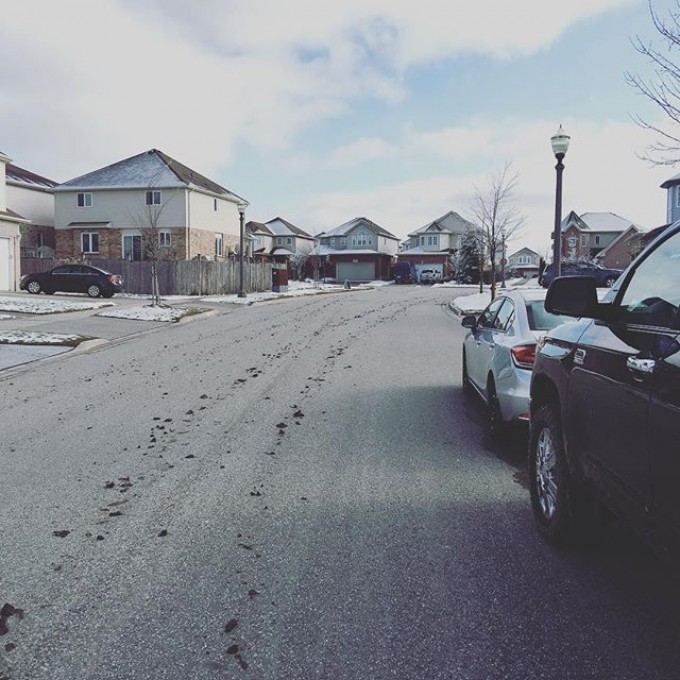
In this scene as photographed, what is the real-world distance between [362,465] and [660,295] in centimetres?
335

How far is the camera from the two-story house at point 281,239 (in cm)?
8144

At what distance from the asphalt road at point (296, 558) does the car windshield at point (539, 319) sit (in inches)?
45.6

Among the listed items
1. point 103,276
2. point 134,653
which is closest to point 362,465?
point 134,653

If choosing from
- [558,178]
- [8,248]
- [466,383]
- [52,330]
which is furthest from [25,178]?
[466,383]

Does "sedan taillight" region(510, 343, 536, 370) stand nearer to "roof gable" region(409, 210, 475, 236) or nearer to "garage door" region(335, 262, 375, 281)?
"garage door" region(335, 262, 375, 281)

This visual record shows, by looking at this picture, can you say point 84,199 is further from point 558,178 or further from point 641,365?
point 641,365

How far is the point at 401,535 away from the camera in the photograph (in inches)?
177

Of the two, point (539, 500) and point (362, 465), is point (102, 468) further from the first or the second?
point (539, 500)

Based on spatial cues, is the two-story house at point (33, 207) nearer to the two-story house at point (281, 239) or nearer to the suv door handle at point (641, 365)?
the two-story house at point (281, 239)

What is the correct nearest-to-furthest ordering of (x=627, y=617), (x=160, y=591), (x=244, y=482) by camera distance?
(x=627, y=617)
(x=160, y=591)
(x=244, y=482)

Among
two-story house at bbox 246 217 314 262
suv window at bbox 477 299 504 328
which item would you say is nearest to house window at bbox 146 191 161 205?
two-story house at bbox 246 217 314 262

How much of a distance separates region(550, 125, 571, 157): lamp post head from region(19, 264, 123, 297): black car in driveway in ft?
76.8

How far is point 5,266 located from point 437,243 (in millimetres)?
64924

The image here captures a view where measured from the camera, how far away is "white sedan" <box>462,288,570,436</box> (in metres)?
6.47
